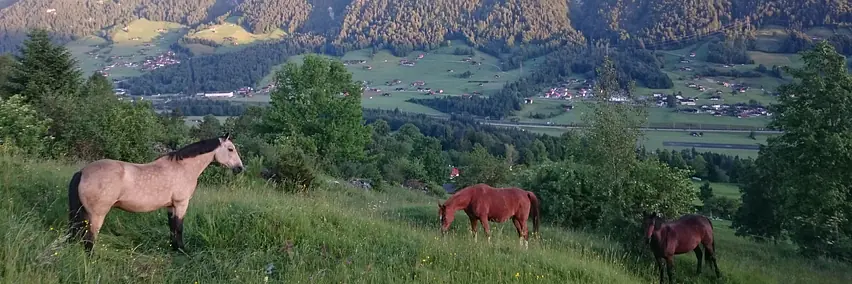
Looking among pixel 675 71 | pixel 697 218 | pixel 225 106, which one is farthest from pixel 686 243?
pixel 675 71

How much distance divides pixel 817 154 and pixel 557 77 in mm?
144382

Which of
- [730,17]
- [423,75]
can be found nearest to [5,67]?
[423,75]

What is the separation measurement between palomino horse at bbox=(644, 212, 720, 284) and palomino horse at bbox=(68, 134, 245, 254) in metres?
6.65

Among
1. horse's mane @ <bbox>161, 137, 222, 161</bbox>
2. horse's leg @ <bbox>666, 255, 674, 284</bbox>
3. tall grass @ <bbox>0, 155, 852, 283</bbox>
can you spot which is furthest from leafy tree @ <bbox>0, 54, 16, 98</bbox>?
horse's leg @ <bbox>666, 255, 674, 284</bbox>

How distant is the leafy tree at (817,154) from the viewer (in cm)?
1670

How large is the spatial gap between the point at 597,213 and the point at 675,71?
142 m

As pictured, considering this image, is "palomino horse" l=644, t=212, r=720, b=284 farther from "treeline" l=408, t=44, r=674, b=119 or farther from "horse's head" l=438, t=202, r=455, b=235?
"treeline" l=408, t=44, r=674, b=119

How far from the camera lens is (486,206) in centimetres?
942

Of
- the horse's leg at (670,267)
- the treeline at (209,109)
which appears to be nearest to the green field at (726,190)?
the horse's leg at (670,267)

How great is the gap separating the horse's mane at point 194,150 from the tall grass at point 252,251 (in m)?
1.08

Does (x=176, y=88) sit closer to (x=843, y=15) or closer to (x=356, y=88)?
(x=356, y=88)

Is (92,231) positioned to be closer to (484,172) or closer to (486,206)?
(486,206)

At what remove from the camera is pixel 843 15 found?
15912 cm

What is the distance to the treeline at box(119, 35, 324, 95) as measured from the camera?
147 m
